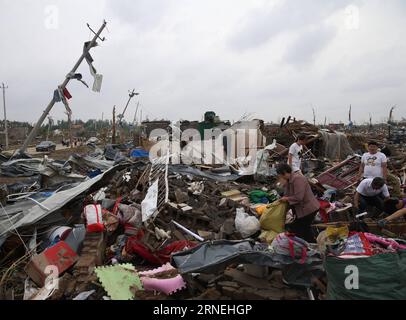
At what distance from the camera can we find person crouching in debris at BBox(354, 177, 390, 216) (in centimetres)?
620

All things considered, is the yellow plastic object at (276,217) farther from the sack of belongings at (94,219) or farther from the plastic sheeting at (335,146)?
the plastic sheeting at (335,146)

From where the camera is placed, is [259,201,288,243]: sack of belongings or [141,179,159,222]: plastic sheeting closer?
[259,201,288,243]: sack of belongings

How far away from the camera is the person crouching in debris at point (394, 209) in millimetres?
5405

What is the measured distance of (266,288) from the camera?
3.40 metres

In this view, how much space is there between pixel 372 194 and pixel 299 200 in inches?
99.1

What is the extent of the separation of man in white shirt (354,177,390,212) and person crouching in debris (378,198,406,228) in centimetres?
13

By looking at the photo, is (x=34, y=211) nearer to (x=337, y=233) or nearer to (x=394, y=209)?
(x=337, y=233)

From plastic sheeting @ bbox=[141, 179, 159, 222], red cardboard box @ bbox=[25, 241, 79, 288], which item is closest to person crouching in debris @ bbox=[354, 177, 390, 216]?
plastic sheeting @ bbox=[141, 179, 159, 222]

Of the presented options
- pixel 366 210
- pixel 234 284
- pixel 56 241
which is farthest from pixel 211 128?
pixel 234 284

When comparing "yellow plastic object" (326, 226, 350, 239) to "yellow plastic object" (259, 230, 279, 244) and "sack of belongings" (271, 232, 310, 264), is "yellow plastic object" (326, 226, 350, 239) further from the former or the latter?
"sack of belongings" (271, 232, 310, 264)

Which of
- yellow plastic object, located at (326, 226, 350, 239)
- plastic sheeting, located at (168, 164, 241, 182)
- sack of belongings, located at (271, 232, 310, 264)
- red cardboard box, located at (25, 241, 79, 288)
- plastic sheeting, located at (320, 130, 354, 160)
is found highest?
plastic sheeting, located at (320, 130, 354, 160)

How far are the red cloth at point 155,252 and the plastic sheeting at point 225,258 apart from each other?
3.98 ft
